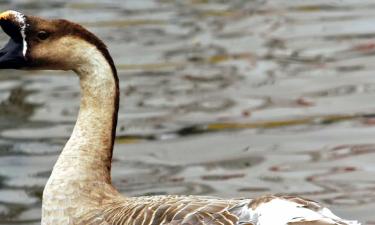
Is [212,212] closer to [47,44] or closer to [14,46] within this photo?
[47,44]

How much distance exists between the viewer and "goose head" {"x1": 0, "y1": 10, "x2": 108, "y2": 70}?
8250 mm

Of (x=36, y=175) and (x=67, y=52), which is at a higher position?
(x=67, y=52)

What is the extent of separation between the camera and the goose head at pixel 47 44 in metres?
8.25

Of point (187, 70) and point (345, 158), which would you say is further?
point (187, 70)

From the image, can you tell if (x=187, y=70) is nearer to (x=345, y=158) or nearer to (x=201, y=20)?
(x=201, y=20)

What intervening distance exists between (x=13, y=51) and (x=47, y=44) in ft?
Answer: 0.72

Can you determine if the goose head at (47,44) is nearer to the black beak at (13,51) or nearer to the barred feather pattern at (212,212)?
the black beak at (13,51)

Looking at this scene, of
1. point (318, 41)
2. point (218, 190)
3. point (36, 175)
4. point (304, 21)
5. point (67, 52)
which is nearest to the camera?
point (67, 52)

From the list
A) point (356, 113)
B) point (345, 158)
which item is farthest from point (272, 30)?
→ point (345, 158)

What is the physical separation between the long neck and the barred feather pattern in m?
0.36

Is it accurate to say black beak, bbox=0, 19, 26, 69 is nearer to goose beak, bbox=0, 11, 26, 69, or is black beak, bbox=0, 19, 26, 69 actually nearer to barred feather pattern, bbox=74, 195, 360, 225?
goose beak, bbox=0, 11, 26, 69

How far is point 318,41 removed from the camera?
16.2 meters

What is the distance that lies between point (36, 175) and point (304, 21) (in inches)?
252

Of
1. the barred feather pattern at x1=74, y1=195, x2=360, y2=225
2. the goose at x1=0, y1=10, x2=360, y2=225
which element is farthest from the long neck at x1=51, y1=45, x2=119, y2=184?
the barred feather pattern at x1=74, y1=195, x2=360, y2=225
